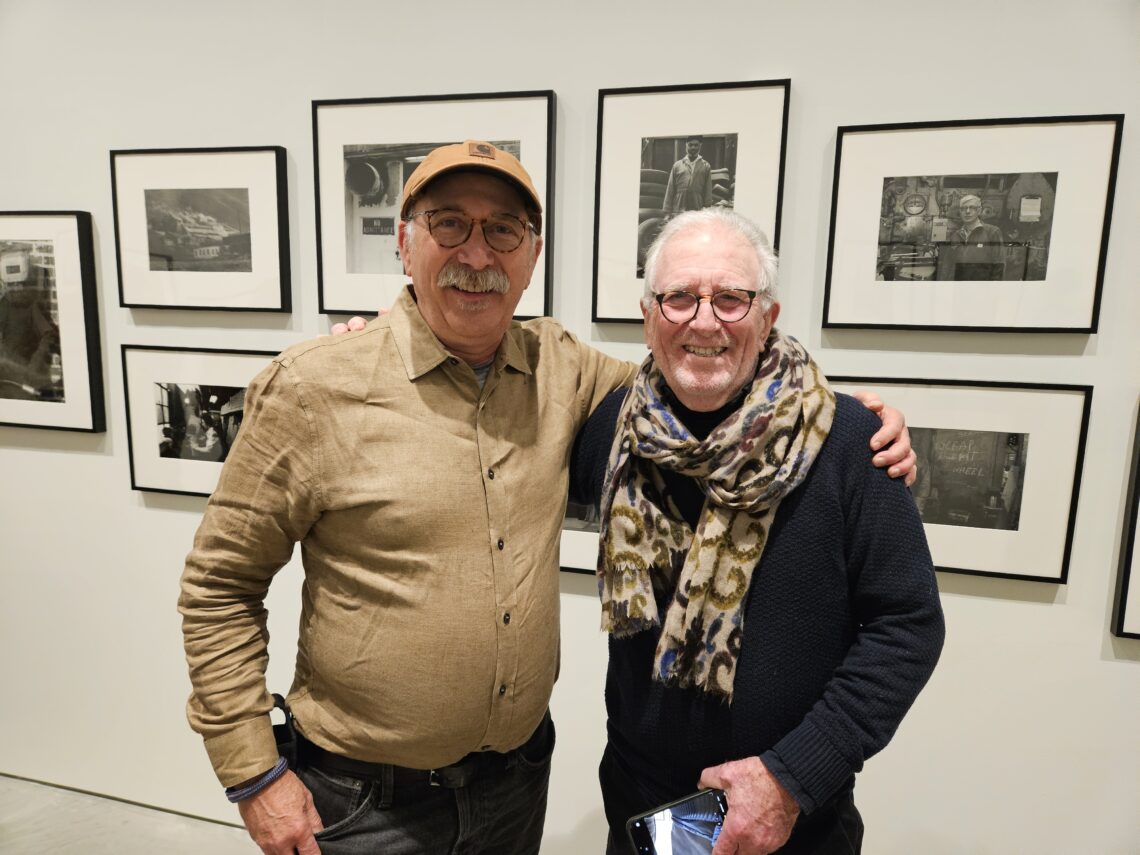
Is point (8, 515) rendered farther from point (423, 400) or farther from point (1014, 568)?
point (1014, 568)

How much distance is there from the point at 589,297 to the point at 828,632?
100 cm

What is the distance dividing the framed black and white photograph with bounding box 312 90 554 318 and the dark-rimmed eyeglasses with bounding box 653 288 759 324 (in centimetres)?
68

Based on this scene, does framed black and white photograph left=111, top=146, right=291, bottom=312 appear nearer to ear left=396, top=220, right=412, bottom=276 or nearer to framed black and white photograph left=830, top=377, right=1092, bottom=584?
ear left=396, top=220, right=412, bottom=276

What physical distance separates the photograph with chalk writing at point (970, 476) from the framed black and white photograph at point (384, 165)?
3.19 feet

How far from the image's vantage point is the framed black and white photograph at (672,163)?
1.56m

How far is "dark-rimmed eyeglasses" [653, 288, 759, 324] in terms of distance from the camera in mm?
1024

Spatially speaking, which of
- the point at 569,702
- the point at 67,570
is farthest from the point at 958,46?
the point at 67,570

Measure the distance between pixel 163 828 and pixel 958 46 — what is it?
3.08 meters

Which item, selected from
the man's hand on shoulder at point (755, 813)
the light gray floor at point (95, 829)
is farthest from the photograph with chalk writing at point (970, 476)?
the light gray floor at point (95, 829)

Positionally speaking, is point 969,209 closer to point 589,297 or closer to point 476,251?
point 589,297

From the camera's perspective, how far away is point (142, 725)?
7.40ft

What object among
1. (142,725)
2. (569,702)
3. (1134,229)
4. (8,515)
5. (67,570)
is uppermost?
(1134,229)

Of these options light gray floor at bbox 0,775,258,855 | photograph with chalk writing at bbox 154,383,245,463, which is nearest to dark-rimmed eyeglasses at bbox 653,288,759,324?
photograph with chalk writing at bbox 154,383,245,463

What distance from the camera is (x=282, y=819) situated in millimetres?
1104
